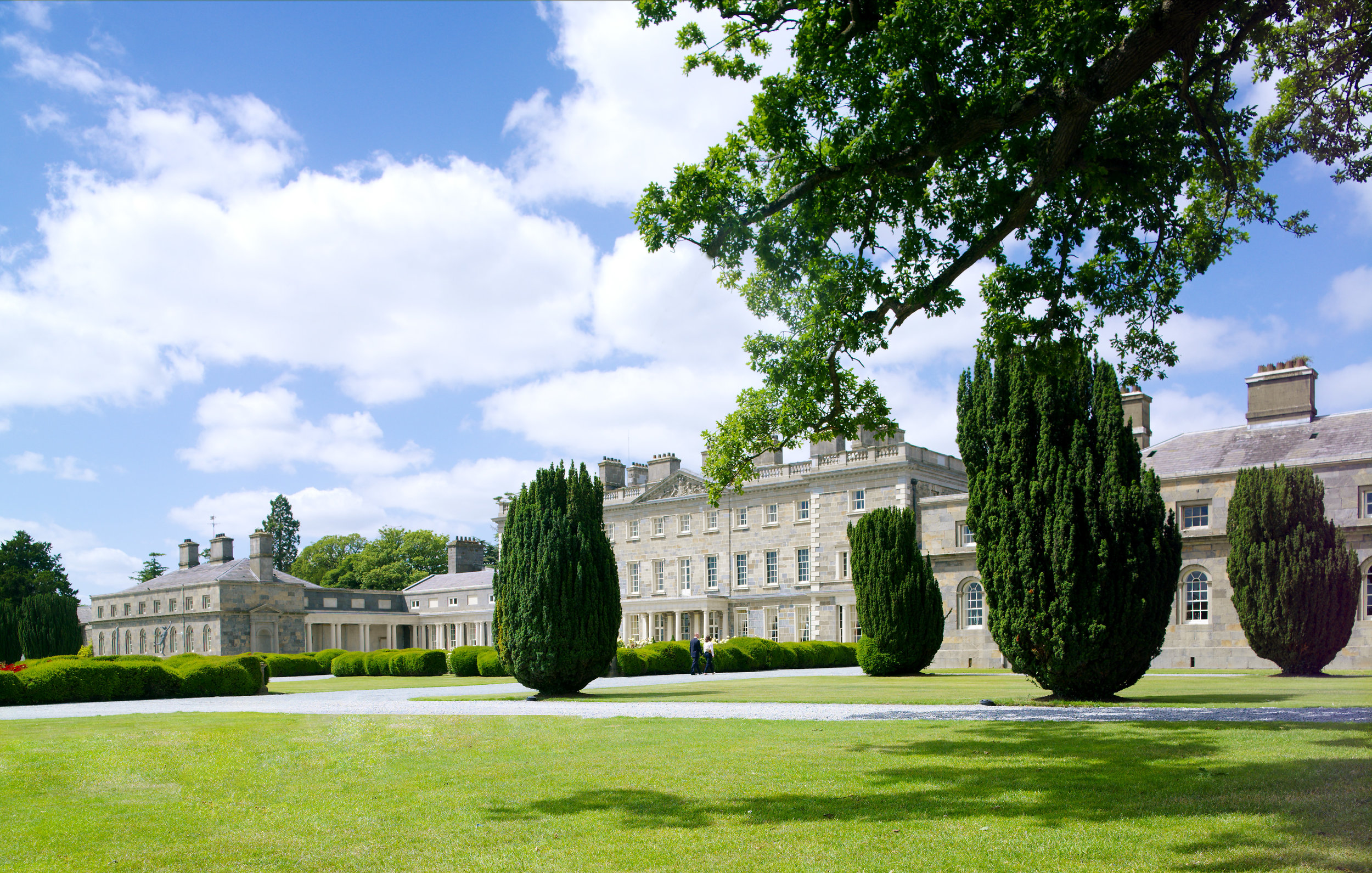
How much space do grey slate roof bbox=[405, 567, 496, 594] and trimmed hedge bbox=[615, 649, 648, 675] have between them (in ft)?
121

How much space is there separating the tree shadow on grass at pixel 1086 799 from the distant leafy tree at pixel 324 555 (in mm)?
87993

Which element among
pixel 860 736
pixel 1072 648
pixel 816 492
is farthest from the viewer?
pixel 816 492

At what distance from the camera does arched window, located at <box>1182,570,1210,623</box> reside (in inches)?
1231


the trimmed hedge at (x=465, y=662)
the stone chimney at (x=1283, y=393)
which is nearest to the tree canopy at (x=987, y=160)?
the stone chimney at (x=1283, y=393)

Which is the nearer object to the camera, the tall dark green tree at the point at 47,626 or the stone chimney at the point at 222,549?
the tall dark green tree at the point at 47,626

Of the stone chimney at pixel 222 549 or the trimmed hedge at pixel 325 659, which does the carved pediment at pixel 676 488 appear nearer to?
the trimmed hedge at pixel 325 659

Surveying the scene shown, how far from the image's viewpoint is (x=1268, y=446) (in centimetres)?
3145

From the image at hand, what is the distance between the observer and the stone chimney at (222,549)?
72062 mm

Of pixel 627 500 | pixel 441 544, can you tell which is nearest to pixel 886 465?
pixel 627 500

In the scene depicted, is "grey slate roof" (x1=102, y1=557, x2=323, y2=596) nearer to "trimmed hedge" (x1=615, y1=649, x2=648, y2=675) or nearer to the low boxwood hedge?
the low boxwood hedge

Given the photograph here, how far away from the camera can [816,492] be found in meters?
53.8

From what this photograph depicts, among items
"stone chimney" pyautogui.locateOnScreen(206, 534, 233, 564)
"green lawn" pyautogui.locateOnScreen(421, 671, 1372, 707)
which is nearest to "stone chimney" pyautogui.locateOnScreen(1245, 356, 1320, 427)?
"green lawn" pyautogui.locateOnScreen(421, 671, 1372, 707)

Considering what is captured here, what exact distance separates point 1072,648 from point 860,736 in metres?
5.62

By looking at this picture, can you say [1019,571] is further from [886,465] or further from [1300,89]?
[886,465]
